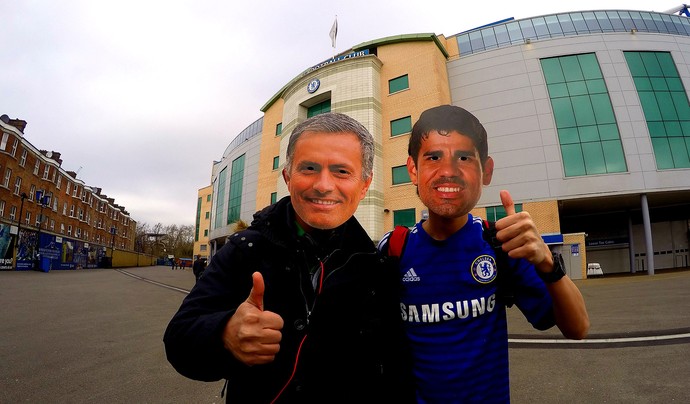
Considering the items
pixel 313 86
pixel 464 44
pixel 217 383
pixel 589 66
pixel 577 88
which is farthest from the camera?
pixel 313 86

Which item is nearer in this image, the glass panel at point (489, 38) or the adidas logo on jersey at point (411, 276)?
the adidas logo on jersey at point (411, 276)

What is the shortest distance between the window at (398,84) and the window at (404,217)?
32.7 ft

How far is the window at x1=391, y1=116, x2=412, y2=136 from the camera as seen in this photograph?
957 inches

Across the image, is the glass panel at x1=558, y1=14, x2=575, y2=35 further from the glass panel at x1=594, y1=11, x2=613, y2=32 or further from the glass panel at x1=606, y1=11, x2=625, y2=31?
the glass panel at x1=606, y1=11, x2=625, y2=31

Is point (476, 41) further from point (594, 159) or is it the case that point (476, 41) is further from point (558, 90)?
point (594, 159)

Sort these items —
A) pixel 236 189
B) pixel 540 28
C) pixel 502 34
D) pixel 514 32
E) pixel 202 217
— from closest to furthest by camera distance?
pixel 540 28 < pixel 514 32 < pixel 502 34 < pixel 236 189 < pixel 202 217

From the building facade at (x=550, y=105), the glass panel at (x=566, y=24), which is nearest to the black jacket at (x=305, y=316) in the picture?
the building facade at (x=550, y=105)

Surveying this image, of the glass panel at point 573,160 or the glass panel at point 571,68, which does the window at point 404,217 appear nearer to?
the glass panel at point 573,160

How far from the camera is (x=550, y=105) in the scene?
23.6 meters

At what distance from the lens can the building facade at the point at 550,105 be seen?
72.8 feet

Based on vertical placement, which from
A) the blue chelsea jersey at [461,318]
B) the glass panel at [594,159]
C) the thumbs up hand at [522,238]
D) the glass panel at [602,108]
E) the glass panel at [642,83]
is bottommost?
the blue chelsea jersey at [461,318]

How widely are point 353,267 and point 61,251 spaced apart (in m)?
53.3

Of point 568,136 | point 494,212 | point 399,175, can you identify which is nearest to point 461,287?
point 494,212

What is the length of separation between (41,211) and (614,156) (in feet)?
195
